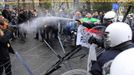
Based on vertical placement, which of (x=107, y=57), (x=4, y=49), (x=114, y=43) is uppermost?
(x=114, y=43)

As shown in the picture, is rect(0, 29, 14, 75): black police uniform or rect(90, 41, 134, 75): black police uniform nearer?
rect(90, 41, 134, 75): black police uniform

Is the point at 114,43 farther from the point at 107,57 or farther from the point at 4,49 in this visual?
the point at 4,49

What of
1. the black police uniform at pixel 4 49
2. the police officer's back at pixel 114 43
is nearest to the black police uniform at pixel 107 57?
the police officer's back at pixel 114 43

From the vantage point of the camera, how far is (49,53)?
13.7m

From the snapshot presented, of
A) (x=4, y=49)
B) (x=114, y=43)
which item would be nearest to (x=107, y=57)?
(x=114, y=43)

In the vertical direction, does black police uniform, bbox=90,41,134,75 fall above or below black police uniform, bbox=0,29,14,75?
above

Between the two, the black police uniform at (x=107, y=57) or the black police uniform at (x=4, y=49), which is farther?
the black police uniform at (x=4, y=49)

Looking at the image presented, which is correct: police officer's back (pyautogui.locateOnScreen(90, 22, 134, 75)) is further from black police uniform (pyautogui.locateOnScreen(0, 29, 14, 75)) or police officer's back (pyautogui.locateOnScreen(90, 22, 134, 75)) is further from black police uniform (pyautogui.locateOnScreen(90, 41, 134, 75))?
black police uniform (pyautogui.locateOnScreen(0, 29, 14, 75))

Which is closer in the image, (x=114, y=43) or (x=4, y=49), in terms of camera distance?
(x=114, y=43)

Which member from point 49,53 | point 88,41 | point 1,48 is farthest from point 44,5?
point 88,41

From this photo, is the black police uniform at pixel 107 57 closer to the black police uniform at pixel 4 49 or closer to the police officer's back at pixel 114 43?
the police officer's back at pixel 114 43

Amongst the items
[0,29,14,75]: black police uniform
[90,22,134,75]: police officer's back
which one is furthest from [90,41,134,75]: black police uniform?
[0,29,14,75]: black police uniform

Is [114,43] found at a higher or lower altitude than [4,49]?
higher

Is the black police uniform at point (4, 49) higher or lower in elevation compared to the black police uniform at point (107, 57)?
lower
